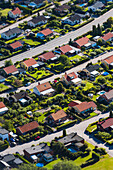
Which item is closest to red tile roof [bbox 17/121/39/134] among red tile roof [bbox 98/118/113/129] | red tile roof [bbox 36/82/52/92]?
red tile roof [bbox 98/118/113/129]

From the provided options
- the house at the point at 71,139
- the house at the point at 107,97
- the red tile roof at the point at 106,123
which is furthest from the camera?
the house at the point at 107,97

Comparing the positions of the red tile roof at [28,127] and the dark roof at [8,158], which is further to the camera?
the red tile roof at [28,127]

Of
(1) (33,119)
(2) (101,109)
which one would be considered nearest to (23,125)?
(1) (33,119)

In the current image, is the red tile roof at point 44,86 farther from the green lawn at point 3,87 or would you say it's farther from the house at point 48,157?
the house at point 48,157

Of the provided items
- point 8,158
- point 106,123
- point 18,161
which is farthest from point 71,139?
point 8,158

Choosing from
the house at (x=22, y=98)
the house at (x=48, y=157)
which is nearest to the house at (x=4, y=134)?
the house at (x=48, y=157)

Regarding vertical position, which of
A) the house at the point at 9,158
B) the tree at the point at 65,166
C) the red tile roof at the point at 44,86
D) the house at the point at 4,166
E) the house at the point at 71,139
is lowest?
the house at the point at 9,158

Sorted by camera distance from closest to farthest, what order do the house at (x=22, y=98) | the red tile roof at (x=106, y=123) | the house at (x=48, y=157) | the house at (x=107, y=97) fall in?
1. the house at (x=48, y=157)
2. the red tile roof at (x=106, y=123)
3. the house at (x=107, y=97)
4. the house at (x=22, y=98)

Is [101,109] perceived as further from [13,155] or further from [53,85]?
[13,155]

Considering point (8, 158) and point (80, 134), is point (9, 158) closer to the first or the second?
point (8, 158)
